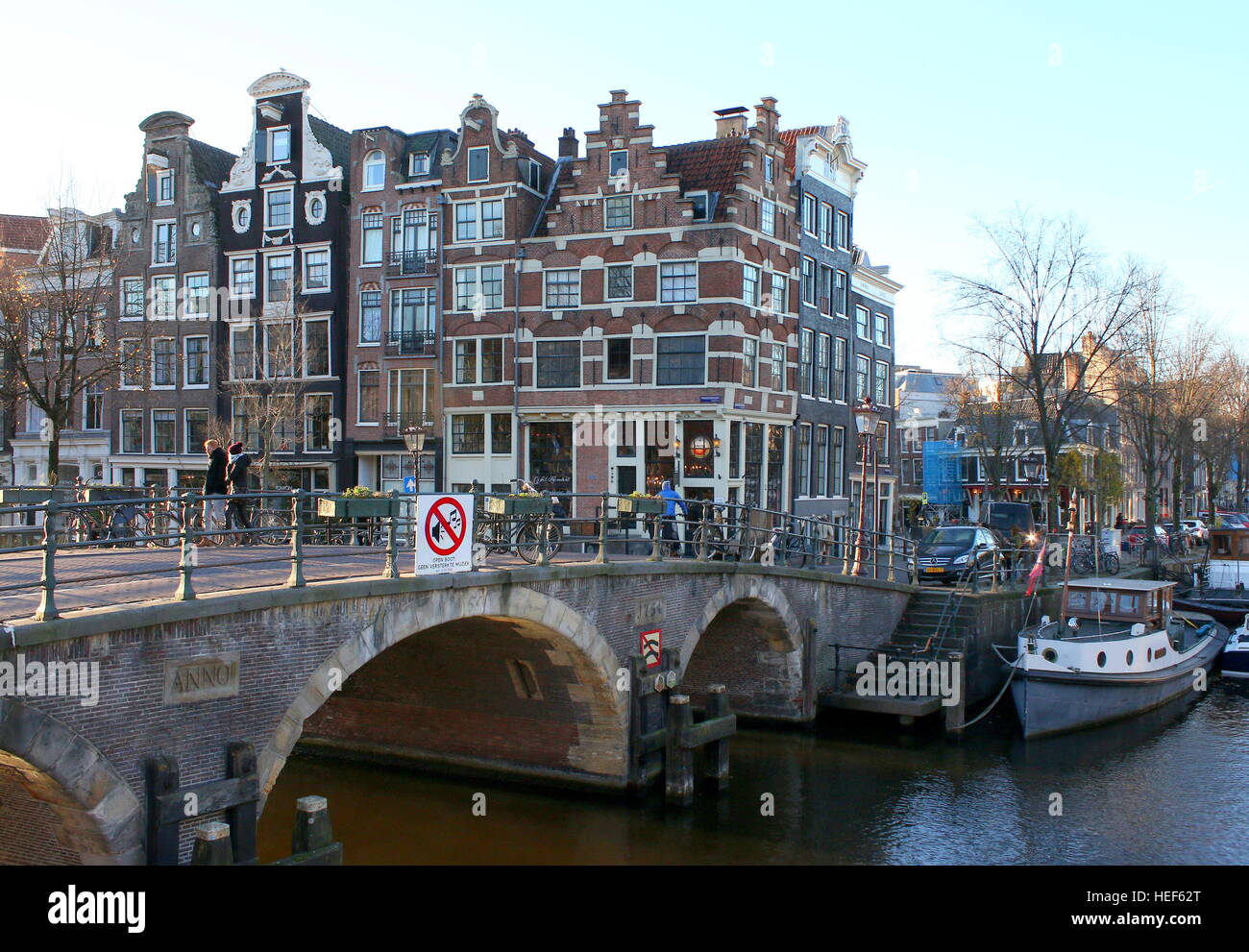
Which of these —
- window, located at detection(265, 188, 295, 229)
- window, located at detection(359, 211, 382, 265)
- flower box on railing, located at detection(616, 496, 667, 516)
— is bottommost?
flower box on railing, located at detection(616, 496, 667, 516)

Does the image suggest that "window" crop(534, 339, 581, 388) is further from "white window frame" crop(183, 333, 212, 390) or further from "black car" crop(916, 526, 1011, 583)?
"white window frame" crop(183, 333, 212, 390)

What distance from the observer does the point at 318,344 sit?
35.9m

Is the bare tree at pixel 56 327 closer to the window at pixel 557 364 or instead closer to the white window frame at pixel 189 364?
the white window frame at pixel 189 364

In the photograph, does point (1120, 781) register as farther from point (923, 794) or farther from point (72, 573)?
point (72, 573)

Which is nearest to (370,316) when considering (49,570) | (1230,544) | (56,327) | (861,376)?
(56,327)

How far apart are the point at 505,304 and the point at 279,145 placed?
409 inches

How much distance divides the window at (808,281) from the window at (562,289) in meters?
7.58

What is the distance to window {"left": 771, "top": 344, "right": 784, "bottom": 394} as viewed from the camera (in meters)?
32.8

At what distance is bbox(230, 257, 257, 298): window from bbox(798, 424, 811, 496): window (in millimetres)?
19038

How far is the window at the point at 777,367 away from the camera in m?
32.8

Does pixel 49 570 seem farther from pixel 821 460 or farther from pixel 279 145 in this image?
pixel 279 145

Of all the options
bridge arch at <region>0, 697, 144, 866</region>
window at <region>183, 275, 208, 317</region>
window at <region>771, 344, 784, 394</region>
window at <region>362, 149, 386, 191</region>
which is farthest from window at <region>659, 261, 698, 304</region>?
bridge arch at <region>0, 697, 144, 866</region>
